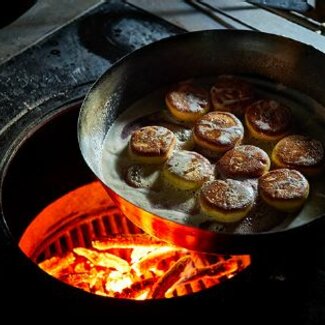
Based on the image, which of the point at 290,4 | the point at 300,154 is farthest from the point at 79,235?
the point at 290,4

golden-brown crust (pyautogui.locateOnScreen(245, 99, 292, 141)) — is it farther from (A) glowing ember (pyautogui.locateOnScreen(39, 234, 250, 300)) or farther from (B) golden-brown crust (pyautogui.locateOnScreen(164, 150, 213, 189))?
(A) glowing ember (pyautogui.locateOnScreen(39, 234, 250, 300))

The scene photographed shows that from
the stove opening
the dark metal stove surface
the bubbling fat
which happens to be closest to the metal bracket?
the dark metal stove surface

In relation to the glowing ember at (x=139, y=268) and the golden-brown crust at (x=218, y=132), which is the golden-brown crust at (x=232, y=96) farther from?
the glowing ember at (x=139, y=268)

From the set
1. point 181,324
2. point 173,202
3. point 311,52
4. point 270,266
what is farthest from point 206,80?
point 181,324

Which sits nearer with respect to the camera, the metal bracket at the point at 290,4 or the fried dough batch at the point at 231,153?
the fried dough batch at the point at 231,153

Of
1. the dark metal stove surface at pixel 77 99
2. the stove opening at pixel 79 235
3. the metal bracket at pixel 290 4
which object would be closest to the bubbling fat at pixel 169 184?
the dark metal stove surface at pixel 77 99

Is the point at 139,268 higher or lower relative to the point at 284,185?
lower

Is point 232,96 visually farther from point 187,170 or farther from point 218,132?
point 187,170
